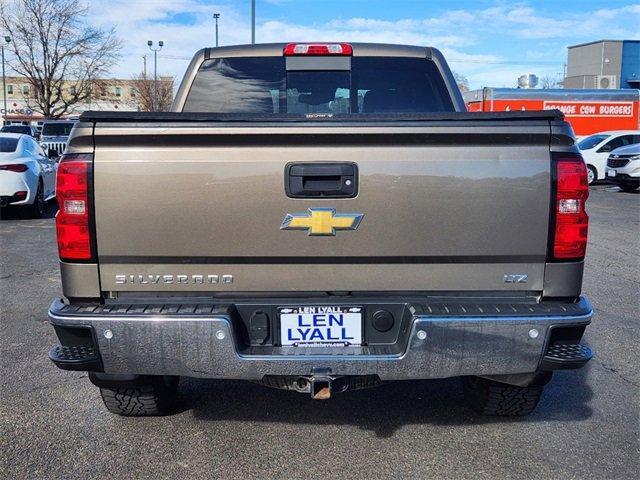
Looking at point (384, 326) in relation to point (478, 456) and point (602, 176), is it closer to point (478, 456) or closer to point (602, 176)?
point (478, 456)

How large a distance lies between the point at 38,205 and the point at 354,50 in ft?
32.1


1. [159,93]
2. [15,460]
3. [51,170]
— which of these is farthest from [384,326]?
[159,93]

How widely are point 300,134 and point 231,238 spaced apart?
0.54 meters

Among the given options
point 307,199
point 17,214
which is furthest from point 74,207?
point 17,214

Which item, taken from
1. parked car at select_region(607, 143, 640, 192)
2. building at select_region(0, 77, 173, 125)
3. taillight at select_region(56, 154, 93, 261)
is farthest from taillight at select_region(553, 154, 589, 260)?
building at select_region(0, 77, 173, 125)

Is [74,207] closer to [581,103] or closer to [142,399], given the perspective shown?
[142,399]

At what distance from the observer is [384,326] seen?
117 inches

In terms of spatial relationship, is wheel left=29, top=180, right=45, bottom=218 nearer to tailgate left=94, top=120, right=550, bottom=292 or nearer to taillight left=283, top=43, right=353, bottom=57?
taillight left=283, top=43, right=353, bottom=57

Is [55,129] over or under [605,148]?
over

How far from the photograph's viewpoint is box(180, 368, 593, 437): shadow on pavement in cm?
370

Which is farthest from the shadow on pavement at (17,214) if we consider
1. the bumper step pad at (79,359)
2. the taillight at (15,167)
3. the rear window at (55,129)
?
the rear window at (55,129)

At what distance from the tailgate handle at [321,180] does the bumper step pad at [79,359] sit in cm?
113

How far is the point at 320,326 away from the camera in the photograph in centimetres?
295

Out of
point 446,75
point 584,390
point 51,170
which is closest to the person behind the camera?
point 584,390
